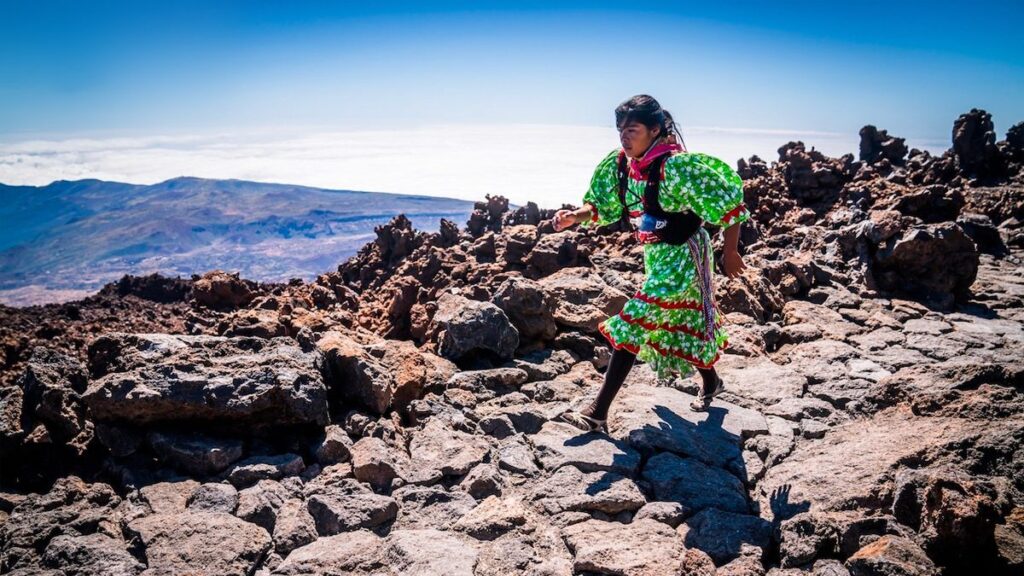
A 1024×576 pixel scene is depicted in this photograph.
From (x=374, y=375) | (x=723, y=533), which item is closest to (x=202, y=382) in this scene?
(x=374, y=375)

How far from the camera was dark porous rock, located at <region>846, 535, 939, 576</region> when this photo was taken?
239cm

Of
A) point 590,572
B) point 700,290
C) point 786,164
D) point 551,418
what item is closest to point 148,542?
point 590,572

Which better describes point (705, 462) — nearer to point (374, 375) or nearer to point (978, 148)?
point (374, 375)

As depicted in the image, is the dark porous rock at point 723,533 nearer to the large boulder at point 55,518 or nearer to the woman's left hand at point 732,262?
the woman's left hand at point 732,262

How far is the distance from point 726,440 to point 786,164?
12.9 metres

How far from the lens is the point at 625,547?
3.02 meters

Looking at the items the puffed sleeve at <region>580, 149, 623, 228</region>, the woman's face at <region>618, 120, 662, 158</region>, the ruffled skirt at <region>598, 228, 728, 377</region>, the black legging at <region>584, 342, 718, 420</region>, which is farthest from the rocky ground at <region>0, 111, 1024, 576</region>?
the woman's face at <region>618, 120, 662, 158</region>

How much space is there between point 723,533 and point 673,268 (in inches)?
78.1

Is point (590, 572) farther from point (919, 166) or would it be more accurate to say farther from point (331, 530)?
point (919, 166)

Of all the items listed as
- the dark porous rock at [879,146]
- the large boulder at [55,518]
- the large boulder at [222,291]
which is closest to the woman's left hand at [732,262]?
the large boulder at [55,518]

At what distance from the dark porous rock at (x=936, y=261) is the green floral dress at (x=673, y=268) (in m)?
5.01

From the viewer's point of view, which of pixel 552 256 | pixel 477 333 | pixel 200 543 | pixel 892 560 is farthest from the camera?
pixel 552 256

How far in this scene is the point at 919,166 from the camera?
17312 mm

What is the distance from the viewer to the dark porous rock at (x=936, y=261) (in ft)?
25.9
